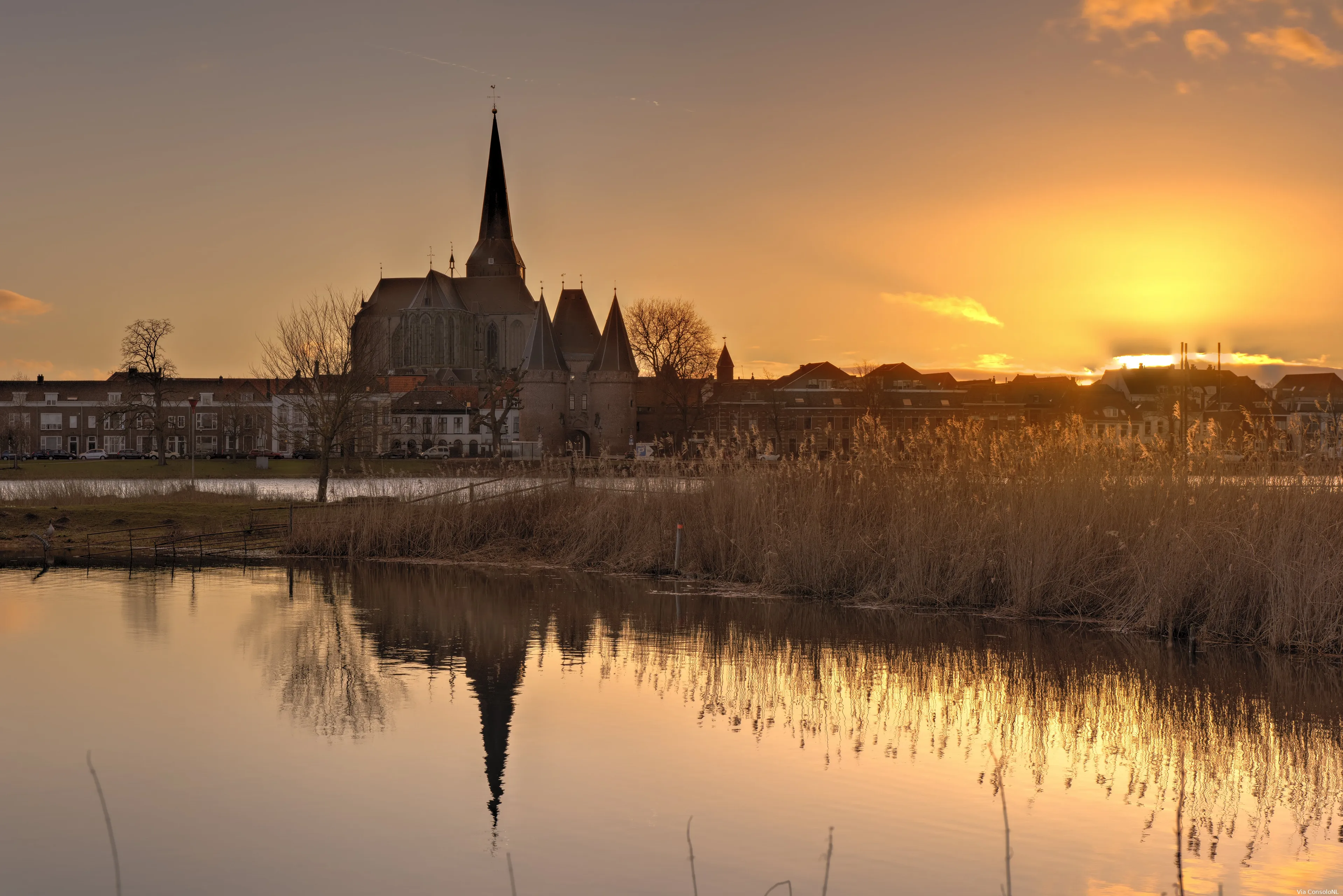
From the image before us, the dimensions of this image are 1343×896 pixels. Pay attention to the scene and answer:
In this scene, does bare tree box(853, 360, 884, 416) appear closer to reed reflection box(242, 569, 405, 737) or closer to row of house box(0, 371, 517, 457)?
row of house box(0, 371, 517, 457)

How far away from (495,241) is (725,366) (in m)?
25.3

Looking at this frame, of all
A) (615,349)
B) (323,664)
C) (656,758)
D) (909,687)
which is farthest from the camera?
(615,349)

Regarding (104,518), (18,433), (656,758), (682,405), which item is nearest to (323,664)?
(656,758)

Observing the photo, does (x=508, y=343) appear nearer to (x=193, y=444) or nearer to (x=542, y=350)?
(x=542, y=350)

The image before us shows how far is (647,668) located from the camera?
12.9 m

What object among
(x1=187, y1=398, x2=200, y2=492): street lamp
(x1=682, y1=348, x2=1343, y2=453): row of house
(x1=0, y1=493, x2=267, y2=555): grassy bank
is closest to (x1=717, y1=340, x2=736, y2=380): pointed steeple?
(x1=682, y1=348, x2=1343, y2=453): row of house

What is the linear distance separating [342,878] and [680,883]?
180 centimetres

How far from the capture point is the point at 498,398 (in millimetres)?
84562

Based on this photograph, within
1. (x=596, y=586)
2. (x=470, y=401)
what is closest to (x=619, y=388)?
(x=470, y=401)

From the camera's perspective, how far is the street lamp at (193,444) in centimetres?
3906

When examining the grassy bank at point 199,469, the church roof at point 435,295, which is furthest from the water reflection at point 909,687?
the church roof at point 435,295

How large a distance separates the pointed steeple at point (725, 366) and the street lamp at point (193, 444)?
4380 centimetres

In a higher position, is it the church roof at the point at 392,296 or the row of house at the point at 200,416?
the church roof at the point at 392,296

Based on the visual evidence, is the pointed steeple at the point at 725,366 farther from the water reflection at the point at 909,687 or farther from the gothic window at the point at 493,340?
the water reflection at the point at 909,687
